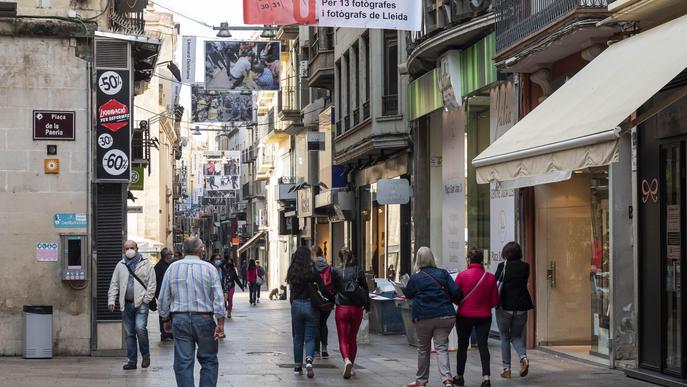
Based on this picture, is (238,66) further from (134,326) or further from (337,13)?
(134,326)

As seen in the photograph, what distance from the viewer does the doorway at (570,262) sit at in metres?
18.1

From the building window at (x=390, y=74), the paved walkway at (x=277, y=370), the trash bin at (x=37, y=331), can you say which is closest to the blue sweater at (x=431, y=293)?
the paved walkway at (x=277, y=370)

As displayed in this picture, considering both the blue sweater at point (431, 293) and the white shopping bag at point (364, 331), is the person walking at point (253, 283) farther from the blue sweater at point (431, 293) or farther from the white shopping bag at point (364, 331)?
the blue sweater at point (431, 293)

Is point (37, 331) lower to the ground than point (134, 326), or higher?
lower

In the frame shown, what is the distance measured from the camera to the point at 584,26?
16.0 meters

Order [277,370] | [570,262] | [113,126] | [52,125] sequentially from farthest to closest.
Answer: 1. [570,262]
2. [113,126]
3. [52,125]
4. [277,370]

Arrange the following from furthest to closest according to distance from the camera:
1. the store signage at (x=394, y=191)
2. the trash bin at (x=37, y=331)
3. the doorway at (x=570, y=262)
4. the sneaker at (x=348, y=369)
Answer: the store signage at (x=394, y=191), the doorway at (x=570, y=262), the trash bin at (x=37, y=331), the sneaker at (x=348, y=369)

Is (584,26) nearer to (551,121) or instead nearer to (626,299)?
(551,121)

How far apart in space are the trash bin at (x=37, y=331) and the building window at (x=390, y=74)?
558 inches

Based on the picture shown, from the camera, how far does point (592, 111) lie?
41.3ft

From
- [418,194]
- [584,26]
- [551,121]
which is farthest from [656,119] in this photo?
[418,194]

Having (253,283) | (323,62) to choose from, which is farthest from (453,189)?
(253,283)

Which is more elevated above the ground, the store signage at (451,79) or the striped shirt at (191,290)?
the store signage at (451,79)

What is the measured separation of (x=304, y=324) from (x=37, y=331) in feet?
15.9
